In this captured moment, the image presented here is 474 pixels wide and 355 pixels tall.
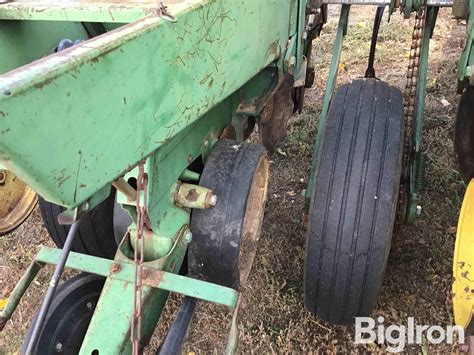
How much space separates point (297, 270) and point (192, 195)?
45.7 inches

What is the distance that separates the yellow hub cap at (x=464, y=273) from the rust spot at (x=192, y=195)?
1.00 meters

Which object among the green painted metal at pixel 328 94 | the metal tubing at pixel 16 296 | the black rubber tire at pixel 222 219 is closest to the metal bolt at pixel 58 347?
the metal tubing at pixel 16 296

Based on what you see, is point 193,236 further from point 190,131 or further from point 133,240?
point 190,131

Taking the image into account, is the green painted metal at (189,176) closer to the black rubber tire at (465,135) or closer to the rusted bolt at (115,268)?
the rusted bolt at (115,268)

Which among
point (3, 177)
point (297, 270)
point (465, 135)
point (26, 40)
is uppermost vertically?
point (26, 40)

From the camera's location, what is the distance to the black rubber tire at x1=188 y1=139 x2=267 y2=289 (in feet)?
6.43

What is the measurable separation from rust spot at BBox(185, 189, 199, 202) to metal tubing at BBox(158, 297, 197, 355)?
0.35 metres

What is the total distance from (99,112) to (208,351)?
172 centimetres

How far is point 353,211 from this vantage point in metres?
2.02

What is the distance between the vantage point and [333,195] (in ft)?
6.74

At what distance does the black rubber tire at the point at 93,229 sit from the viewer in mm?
2533

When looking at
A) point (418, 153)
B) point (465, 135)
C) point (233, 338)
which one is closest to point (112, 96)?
point (233, 338)

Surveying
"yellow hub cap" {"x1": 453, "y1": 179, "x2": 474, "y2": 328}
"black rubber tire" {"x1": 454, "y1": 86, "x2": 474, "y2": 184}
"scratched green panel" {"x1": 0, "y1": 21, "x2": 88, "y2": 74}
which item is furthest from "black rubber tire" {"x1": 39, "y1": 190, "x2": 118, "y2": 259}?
"black rubber tire" {"x1": 454, "y1": 86, "x2": 474, "y2": 184}

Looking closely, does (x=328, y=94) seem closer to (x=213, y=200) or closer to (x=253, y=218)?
(x=253, y=218)
